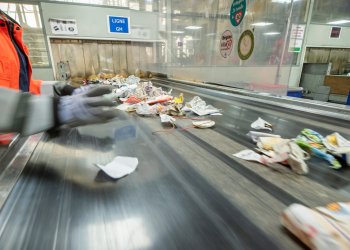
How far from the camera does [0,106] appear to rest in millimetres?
513

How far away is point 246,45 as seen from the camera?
200cm

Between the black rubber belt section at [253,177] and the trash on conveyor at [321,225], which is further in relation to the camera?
the black rubber belt section at [253,177]

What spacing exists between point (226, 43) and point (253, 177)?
2118mm

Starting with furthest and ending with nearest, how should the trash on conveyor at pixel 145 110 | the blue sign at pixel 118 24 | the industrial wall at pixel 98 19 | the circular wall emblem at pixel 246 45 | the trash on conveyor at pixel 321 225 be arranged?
the blue sign at pixel 118 24 < the industrial wall at pixel 98 19 < the circular wall emblem at pixel 246 45 < the trash on conveyor at pixel 145 110 < the trash on conveyor at pixel 321 225

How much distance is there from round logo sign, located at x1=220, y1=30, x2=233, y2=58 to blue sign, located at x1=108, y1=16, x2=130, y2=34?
193 centimetres

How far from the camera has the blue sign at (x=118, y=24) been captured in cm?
338

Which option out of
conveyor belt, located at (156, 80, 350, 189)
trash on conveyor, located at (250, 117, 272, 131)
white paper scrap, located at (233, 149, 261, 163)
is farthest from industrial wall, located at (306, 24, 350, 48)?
white paper scrap, located at (233, 149, 261, 163)

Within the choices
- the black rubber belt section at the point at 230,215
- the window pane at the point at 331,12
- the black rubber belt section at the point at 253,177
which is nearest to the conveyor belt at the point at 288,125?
the black rubber belt section at the point at 253,177

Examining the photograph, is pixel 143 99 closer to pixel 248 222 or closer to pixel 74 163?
pixel 74 163

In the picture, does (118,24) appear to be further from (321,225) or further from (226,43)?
(321,225)

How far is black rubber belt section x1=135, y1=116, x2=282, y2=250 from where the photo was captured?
37 cm

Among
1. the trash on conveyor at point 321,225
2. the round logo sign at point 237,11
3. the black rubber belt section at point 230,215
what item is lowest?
the black rubber belt section at point 230,215

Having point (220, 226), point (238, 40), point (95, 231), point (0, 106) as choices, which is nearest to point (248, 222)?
point (220, 226)

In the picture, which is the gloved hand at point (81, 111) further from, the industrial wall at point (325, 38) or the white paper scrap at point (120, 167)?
the industrial wall at point (325, 38)
